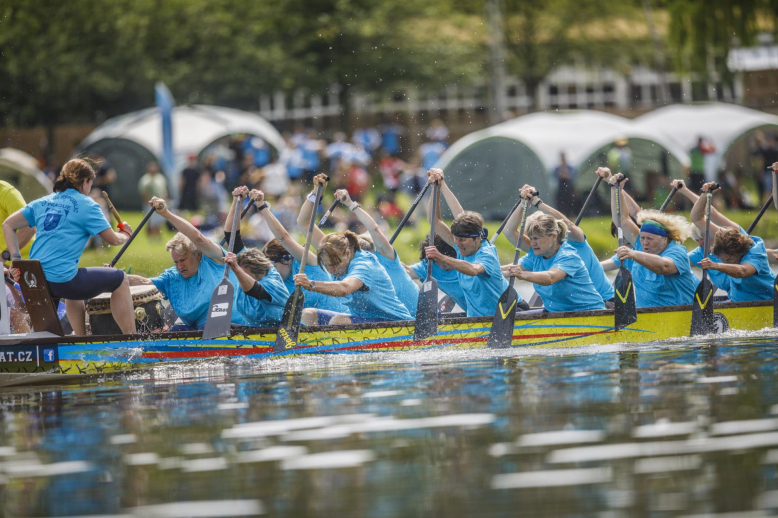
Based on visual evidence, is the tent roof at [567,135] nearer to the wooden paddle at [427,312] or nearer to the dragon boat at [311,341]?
the dragon boat at [311,341]

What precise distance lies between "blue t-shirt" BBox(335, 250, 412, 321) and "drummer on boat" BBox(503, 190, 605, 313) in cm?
99

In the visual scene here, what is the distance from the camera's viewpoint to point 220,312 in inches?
366

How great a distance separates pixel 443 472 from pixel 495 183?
59.2 feet

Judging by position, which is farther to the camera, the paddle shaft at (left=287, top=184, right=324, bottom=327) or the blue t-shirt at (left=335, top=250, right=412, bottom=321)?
the blue t-shirt at (left=335, top=250, right=412, bottom=321)

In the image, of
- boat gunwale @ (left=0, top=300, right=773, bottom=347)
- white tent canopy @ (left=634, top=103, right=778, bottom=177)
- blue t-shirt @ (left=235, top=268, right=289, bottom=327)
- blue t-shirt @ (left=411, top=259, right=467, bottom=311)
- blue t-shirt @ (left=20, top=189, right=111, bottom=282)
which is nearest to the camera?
blue t-shirt @ (left=20, top=189, right=111, bottom=282)

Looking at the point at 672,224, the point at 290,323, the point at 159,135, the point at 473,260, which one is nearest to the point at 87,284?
the point at 290,323

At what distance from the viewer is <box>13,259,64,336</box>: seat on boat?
8727 mm

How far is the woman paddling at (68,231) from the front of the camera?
873 cm

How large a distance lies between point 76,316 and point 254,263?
1476mm

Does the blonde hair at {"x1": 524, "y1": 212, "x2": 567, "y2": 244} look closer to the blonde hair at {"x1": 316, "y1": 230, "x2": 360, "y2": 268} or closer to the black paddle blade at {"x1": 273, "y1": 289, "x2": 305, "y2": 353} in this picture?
the blonde hair at {"x1": 316, "y1": 230, "x2": 360, "y2": 268}

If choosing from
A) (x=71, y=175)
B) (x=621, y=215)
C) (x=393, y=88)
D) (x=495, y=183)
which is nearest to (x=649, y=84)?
(x=393, y=88)

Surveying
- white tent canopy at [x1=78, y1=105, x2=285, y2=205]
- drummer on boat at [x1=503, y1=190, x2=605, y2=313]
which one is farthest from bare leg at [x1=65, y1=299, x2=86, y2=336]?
white tent canopy at [x1=78, y1=105, x2=285, y2=205]

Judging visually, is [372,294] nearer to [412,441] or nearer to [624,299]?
[624,299]

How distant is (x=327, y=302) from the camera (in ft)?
34.2
